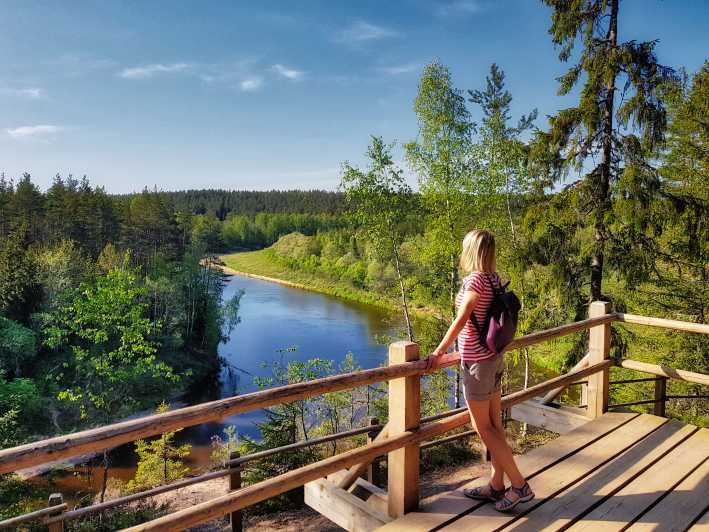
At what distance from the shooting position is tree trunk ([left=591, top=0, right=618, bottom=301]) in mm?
8023

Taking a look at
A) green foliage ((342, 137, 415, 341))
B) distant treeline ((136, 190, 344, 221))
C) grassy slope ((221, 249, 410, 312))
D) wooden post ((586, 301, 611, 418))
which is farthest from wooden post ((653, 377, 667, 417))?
distant treeline ((136, 190, 344, 221))

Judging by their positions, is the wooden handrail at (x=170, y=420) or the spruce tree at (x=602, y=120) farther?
the spruce tree at (x=602, y=120)

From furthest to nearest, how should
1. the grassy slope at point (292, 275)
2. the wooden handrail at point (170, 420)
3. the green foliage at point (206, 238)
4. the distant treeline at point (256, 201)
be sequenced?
the distant treeline at point (256, 201)
the grassy slope at point (292, 275)
the green foliage at point (206, 238)
the wooden handrail at point (170, 420)

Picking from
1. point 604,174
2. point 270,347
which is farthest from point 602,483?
point 270,347

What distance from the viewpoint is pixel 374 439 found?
2896 millimetres

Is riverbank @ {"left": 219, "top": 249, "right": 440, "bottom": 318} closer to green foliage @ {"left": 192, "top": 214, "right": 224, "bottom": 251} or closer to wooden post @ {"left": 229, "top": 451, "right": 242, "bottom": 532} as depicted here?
green foliage @ {"left": 192, "top": 214, "right": 224, "bottom": 251}

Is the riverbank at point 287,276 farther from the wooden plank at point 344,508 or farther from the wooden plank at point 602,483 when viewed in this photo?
the wooden plank at point 344,508

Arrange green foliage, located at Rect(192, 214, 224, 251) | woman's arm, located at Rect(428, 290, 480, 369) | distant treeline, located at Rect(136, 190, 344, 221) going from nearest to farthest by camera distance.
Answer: woman's arm, located at Rect(428, 290, 480, 369), green foliage, located at Rect(192, 214, 224, 251), distant treeline, located at Rect(136, 190, 344, 221)

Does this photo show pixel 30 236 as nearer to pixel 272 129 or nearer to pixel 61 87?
pixel 61 87

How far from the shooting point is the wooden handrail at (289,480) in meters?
1.81

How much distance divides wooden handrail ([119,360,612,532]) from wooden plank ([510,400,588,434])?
114 centimetres

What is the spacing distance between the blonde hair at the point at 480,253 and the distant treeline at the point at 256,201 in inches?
3876

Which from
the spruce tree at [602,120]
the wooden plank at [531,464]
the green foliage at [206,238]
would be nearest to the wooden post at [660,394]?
the wooden plank at [531,464]

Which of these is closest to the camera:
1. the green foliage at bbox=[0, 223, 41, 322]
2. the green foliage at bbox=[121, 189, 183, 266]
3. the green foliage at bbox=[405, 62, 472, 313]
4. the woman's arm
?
the woman's arm
